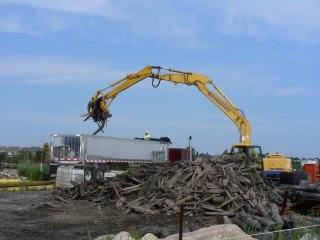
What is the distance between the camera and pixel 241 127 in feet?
89.6

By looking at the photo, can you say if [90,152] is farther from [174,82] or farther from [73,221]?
[73,221]

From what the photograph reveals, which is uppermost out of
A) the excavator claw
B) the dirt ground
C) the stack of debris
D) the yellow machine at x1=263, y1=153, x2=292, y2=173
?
the excavator claw

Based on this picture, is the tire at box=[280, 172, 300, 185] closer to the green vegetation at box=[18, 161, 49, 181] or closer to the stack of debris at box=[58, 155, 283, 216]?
the stack of debris at box=[58, 155, 283, 216]

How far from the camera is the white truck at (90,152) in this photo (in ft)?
96.6

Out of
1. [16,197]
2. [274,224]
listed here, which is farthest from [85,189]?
[274,224]

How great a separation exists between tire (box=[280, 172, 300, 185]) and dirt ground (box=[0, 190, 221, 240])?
524 inches

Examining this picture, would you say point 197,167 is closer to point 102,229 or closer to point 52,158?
point 102,229

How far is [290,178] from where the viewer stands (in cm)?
2725

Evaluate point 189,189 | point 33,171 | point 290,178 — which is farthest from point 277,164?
point 189,189

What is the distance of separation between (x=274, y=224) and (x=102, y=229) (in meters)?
4.11

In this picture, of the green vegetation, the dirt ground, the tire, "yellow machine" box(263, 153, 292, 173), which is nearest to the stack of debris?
the dirt ground

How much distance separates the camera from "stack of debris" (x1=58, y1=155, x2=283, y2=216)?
1502cm

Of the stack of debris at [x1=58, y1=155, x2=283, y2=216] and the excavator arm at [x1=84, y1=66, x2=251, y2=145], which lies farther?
the excavator arm at [x1=84, y1=66, x2=251, y2=145]

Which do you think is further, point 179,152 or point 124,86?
point 179,152
